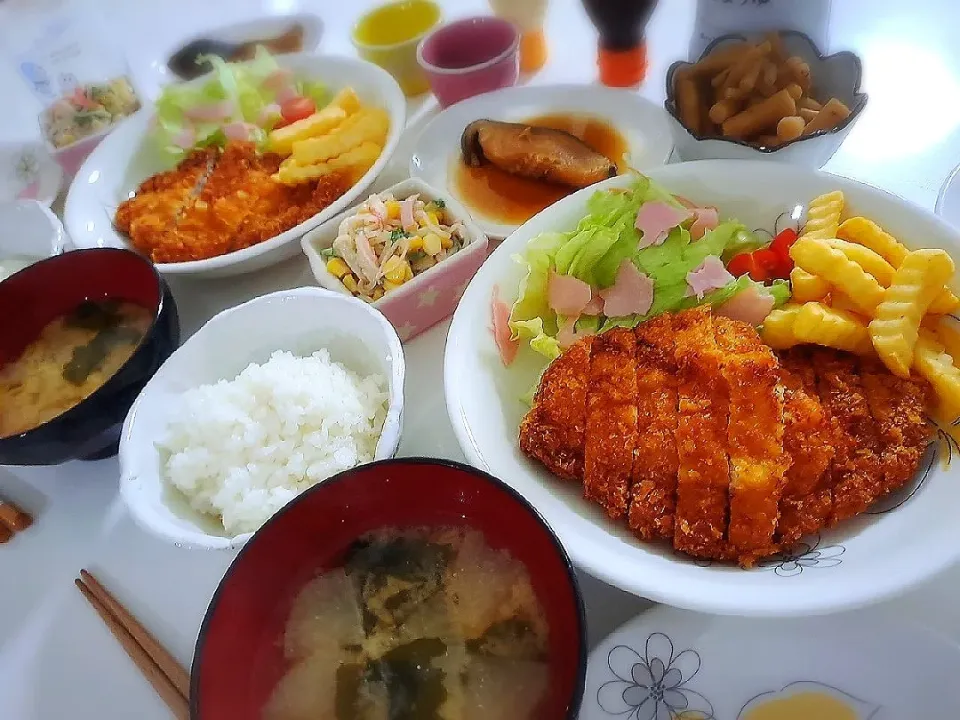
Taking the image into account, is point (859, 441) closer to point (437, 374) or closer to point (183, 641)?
point (437, 374)

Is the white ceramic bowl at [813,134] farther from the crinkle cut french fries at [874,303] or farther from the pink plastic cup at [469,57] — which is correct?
the pink plastic cup at [469,57]

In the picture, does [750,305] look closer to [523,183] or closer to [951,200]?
[951,200]

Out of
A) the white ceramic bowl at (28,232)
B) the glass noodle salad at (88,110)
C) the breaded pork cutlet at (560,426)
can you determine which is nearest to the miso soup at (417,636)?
the breaded pork cutlet at (560,426)

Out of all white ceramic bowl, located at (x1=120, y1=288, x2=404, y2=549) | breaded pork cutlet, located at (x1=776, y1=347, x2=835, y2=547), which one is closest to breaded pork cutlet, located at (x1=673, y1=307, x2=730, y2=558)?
breaded pork cutlet, located at (x1=776, y1=347, x2=835, y2=547)

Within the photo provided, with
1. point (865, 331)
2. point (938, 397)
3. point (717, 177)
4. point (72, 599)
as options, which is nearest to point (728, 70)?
point (717, 177)

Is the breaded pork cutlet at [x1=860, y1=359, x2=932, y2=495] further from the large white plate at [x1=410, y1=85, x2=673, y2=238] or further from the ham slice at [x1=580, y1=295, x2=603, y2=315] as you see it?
the large white plate at [x1=410, y1=85, x2=673, y2=238]

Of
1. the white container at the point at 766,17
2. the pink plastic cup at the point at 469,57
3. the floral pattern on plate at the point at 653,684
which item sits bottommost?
the floral pattern on plate at the point at 653,684
